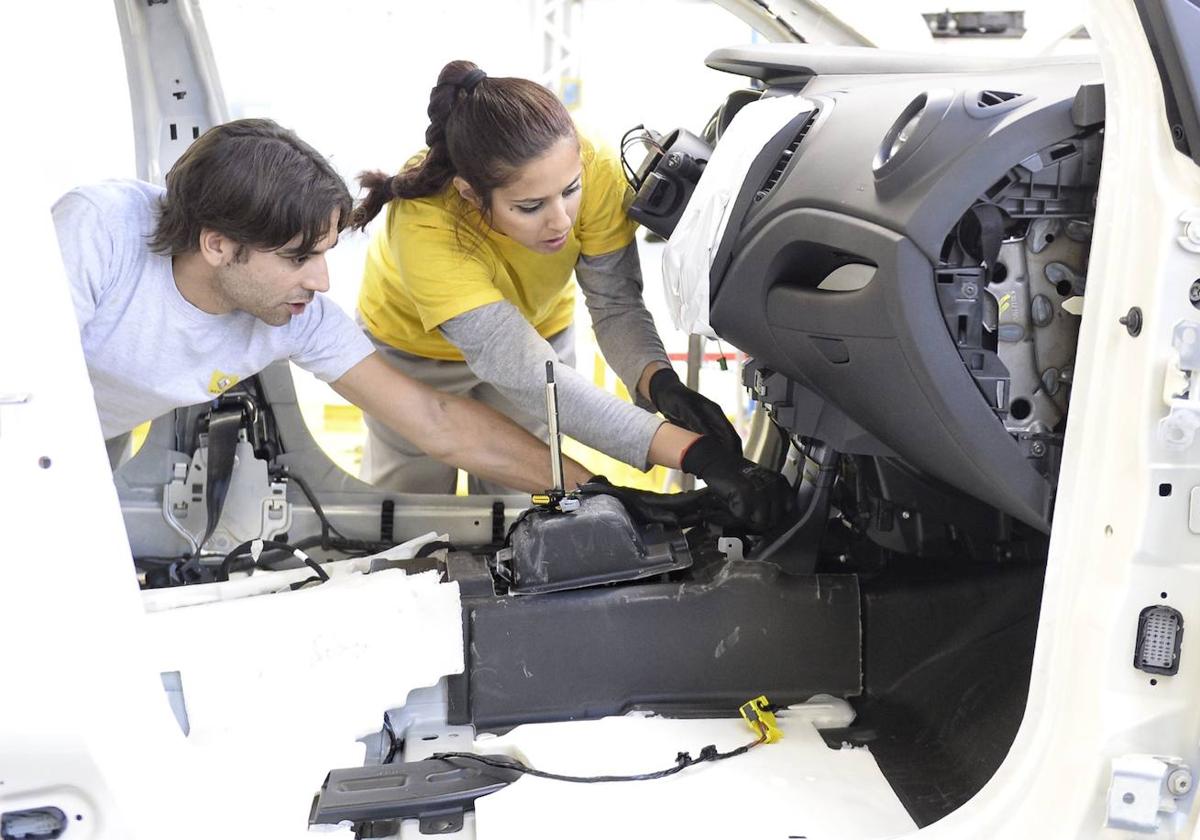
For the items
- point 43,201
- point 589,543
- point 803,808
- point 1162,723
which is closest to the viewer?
point 43,201

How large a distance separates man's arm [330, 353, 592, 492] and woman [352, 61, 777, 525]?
0.15 meters

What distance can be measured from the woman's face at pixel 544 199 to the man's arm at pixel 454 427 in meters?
0.41

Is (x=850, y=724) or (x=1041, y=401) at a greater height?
(x=1041, y=401)

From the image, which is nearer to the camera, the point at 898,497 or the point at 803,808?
the point at 803,808

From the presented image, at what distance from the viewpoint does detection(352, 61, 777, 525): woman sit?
211cm

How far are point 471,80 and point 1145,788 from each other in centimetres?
161

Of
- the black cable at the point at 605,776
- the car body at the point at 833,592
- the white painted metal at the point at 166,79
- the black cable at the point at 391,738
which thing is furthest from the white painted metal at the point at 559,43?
the black cable at the point at 605,776

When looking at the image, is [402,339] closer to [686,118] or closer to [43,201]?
[43,201]

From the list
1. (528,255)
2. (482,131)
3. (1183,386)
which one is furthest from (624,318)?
(1183,386)

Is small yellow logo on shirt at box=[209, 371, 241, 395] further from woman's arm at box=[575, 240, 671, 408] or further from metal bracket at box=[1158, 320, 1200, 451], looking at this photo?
metal bracket at box=[1158, 320, 1200, 451]

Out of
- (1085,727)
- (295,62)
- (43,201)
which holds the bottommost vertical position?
(1085,727)

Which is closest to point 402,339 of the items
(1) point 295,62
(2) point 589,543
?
(2) point 589,543

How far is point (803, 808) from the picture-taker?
171cm

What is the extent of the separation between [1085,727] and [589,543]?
859mm
